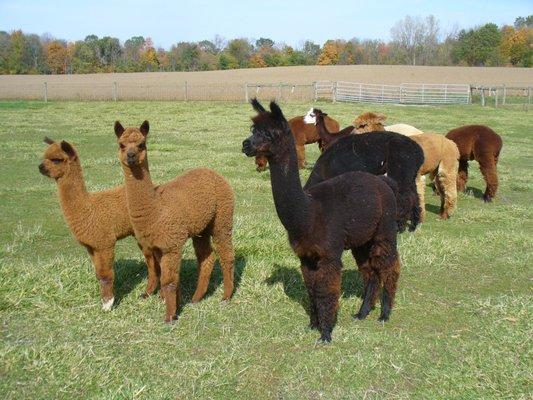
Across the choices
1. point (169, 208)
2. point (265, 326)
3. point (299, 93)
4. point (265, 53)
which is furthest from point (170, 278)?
point (265, 53)

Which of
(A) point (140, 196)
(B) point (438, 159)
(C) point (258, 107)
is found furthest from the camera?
(B) point (438, 159)

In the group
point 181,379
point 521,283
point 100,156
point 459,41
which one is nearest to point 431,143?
point 521,283

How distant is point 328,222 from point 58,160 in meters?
2.53

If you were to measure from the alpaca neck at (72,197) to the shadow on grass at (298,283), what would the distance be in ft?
6.96

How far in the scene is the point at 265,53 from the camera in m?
101

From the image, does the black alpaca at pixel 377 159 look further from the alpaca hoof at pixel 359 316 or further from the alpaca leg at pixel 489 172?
the alpaca leg at pixel 489 172

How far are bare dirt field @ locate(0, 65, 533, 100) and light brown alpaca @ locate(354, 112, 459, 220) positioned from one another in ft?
103

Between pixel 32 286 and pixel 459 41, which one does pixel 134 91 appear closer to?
pixel 32 286

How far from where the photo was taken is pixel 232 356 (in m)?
4.32

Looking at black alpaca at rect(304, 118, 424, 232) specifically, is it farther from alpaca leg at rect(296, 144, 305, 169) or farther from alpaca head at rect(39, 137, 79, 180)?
alpaca leg at rect(296, 144, 305, 169)

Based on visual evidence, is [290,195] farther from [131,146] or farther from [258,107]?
[131,146]

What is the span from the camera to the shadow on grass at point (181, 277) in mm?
5727

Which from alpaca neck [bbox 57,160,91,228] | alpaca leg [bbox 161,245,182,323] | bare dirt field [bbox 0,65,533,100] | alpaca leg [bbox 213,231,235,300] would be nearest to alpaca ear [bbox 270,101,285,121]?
alpaca leg [bbox 161,245,182,323]

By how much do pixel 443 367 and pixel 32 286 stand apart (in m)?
3.89
